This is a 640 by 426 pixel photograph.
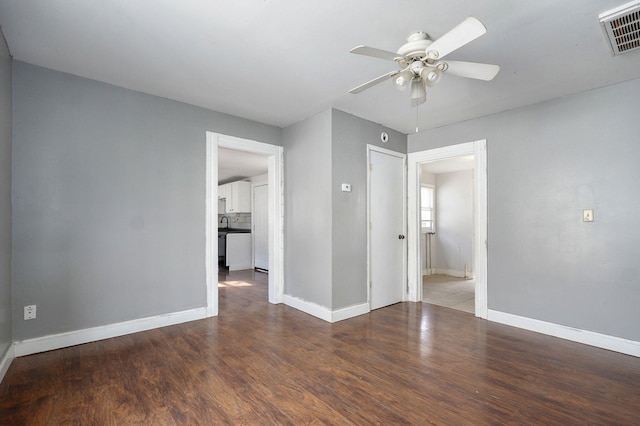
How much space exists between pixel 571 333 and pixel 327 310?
2477 mm

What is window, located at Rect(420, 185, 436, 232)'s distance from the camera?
6.89 metres

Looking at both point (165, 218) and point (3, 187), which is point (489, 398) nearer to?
point (165, 218)

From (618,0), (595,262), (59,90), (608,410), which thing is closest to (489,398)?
(608,410)

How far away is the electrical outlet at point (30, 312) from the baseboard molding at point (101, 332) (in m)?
0.19

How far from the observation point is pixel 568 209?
311cm

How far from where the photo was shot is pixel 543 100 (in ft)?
10.7

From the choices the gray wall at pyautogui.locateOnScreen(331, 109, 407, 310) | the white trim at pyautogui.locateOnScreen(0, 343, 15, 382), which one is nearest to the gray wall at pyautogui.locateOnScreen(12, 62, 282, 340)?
the white trim at pyautogui.locateOnScreen(0, 343, 15, 382)

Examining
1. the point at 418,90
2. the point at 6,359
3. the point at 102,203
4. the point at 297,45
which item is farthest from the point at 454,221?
the point at 6,359

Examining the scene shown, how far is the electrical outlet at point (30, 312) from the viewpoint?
8.34 ft

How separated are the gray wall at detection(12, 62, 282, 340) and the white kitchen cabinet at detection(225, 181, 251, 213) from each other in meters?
3.97

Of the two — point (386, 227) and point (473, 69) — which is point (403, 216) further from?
point (473, 69)

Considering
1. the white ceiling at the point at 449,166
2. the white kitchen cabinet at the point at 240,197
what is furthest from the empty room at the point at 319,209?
the white kitchen cabinet at the point at 240,197

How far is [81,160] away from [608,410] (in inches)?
176

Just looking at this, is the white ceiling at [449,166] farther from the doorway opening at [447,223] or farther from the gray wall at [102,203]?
the gray wall at [102,203]
